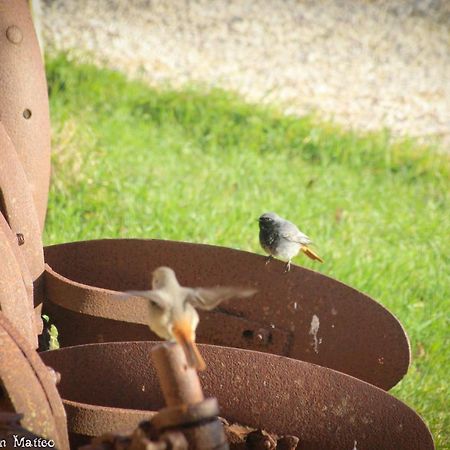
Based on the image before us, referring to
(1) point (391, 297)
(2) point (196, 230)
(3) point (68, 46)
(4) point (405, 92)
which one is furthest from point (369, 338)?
(4) point (405, 92)

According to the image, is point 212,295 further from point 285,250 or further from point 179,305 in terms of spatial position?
point 285,250

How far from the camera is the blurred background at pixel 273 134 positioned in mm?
5547

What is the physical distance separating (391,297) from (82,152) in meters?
2.28

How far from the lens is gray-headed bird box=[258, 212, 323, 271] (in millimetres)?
4320

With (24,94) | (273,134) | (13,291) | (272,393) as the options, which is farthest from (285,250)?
(273,134)

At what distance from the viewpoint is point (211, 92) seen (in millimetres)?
8031

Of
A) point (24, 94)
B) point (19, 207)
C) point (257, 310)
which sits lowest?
point (257, 310)

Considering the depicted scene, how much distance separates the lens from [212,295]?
2.09 m

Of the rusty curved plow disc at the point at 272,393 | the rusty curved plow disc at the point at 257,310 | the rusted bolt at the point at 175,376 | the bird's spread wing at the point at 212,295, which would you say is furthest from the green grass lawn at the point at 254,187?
the rusted bolt at the point at 175,376

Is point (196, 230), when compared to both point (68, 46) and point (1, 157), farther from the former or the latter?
point (68, 46)

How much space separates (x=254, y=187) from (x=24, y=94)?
3.46 metres

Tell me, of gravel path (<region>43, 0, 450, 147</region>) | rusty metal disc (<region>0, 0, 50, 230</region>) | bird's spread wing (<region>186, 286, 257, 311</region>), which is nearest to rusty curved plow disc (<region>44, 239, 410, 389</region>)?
rusty metal disc (<region>0, 0, 50, 230</region>)

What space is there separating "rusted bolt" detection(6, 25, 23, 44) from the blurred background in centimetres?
200

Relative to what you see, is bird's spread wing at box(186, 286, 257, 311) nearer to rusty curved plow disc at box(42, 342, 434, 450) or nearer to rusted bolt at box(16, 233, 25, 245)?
rusty curved plow disc at box(42, 342, 434, 450)
